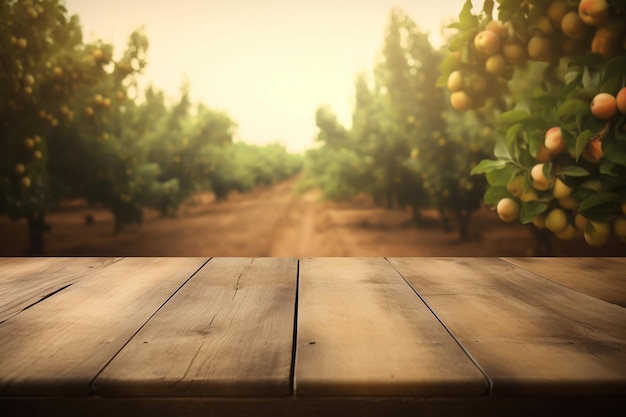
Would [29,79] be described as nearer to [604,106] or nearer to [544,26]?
[544,26]

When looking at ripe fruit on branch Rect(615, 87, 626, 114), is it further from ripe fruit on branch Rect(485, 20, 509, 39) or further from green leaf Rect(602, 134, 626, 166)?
ripe fruit on branch Rect(485, 20, 509, 39)

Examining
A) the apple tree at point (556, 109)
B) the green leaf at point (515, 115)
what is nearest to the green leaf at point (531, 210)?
the apple tree at point (556, 109)

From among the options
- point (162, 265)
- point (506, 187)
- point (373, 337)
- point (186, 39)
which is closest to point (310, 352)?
point (373, 337)

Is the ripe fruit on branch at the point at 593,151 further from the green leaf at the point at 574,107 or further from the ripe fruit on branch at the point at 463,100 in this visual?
the ripe fruit on branch at the point at 463,100

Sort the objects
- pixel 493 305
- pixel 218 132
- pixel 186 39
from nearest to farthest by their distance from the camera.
A: 1. pixel 493 305
2. pixel 186 39
3. pixel 218 132

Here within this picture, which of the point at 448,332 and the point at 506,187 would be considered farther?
the point at 506,187

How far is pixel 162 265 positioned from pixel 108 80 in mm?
4437

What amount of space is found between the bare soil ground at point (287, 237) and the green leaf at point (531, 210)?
5522 mm

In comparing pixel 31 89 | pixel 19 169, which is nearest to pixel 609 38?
pixel 31 89

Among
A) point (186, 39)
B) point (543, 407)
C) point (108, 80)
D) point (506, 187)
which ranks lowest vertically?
point (543, 407)

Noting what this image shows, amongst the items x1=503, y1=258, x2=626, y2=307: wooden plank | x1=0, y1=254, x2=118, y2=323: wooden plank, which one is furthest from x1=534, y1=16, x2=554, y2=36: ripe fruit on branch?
x1=0, y1=254, x2=118, y2=323: wooden plank

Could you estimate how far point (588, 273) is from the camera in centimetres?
129

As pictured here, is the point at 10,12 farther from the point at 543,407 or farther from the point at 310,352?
the point at 543,407

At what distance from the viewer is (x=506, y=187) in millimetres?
1360
